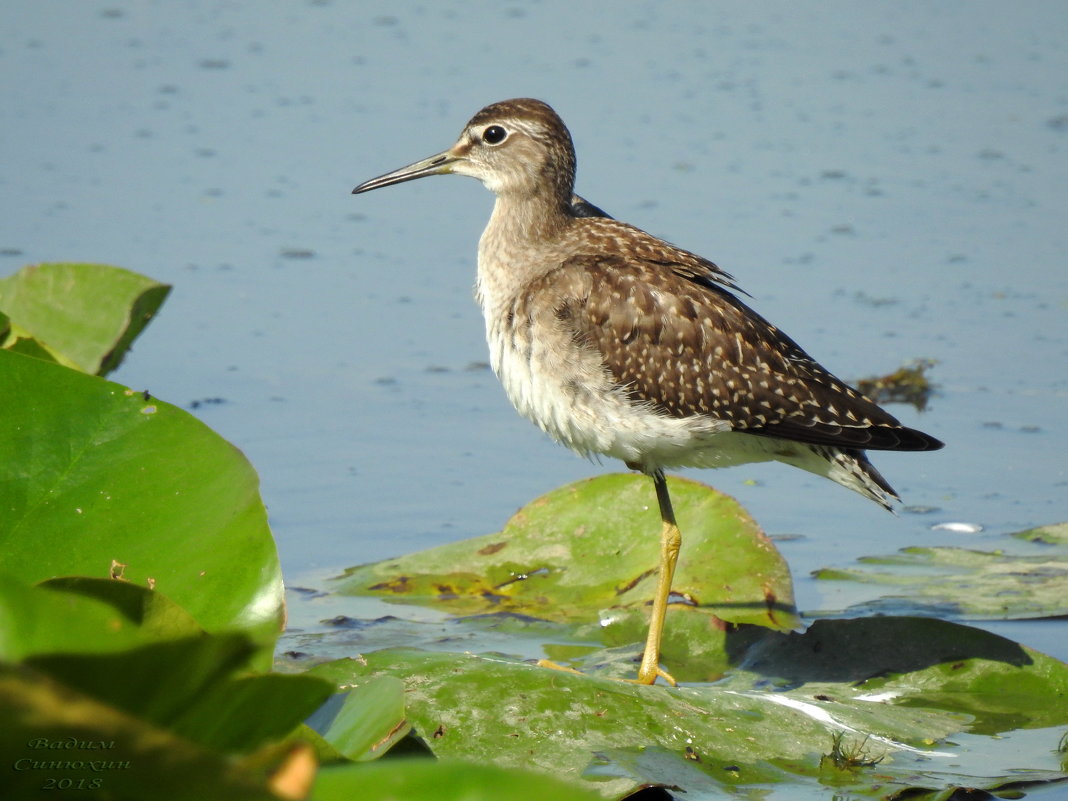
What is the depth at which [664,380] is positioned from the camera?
514cm

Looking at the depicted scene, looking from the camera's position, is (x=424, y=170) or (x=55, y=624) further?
(x=424, y=170)

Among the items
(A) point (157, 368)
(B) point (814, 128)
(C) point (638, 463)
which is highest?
(B) point (814, 128)

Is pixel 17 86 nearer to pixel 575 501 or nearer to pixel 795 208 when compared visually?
pixel 795 208

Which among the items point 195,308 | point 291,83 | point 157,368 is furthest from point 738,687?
point 291,83

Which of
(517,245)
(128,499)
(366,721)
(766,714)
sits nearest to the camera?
(366,721)

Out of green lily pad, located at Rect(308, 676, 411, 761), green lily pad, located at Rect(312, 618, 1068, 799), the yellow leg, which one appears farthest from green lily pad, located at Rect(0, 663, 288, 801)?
the yellow leg

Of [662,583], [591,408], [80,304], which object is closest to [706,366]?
[591,408]

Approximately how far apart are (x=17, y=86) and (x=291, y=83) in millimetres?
2151

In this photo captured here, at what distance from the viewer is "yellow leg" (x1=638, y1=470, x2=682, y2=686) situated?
16.1ft

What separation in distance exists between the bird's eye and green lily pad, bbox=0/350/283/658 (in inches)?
133

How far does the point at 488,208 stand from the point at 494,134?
4181 millimetres

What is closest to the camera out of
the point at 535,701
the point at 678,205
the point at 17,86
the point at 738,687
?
A: the point at 535,701

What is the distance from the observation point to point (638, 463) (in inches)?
209

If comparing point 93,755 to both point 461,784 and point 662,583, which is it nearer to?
point 461,784
